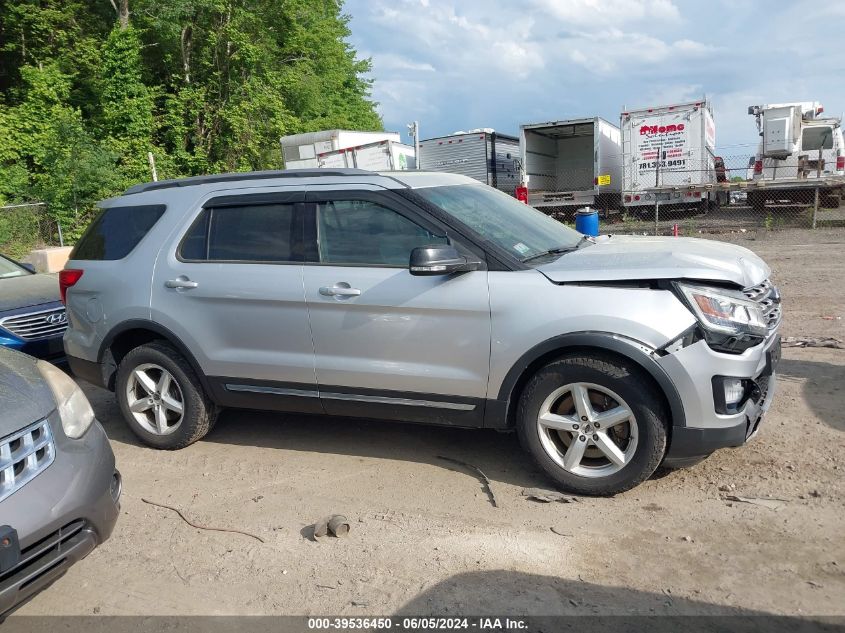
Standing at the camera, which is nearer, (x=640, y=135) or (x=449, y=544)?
(x=449, y=544)

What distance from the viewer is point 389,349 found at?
4051mm

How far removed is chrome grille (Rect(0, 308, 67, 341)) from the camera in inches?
250

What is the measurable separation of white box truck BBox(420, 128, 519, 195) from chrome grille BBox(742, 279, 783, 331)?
1744cm

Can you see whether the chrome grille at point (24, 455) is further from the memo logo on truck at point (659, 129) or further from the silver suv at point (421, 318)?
the memo logo on truck at point (659, 129)

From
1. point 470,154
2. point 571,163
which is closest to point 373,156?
point 470,154

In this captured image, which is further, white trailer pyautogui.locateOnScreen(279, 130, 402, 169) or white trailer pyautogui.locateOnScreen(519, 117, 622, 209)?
white trailer pyautogui.locateOnScreen(279, 130, 402, 169)

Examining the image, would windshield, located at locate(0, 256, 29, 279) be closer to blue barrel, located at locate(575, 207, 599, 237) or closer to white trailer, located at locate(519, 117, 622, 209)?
blue barrel, located at locate(575, 207, 599, 237)

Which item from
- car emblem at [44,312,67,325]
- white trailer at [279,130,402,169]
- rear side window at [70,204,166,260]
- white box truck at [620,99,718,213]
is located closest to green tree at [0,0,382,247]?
white trailer at [279,130,402,169]

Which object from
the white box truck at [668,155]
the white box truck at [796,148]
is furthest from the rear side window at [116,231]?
the white box truck at [796,148]

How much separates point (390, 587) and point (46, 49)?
84.8 ft

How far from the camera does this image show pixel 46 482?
273cm

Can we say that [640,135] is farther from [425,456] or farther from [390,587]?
[390,587]

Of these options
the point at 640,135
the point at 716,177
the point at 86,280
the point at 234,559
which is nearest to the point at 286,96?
the point at 640,135

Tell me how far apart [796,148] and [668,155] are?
4272 millimetres
